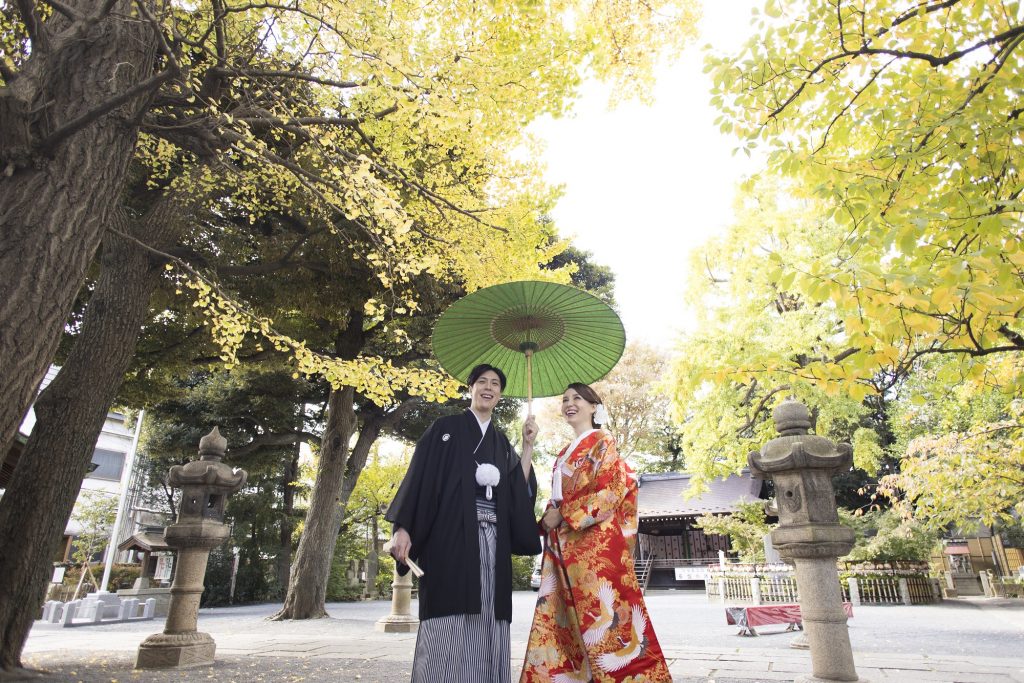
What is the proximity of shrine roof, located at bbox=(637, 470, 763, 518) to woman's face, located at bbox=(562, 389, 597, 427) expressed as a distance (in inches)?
720

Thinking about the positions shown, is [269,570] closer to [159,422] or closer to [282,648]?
[159,422]

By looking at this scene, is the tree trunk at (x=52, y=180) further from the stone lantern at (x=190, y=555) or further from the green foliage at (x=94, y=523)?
the green foliage at (x=94, y=523)

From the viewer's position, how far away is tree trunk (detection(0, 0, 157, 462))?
3109mm

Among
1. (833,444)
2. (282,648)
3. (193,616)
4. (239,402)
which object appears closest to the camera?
(833,444)

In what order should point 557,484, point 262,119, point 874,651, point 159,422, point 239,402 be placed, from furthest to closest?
point 159,422 < point 239,402 < point 874,651 < point 262,119 < point 557,484

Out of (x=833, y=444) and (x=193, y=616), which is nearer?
(x=833, y=444)

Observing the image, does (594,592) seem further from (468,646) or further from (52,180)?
(52,180)

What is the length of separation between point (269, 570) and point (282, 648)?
13.5 m

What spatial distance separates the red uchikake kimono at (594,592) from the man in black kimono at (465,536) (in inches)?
8.5

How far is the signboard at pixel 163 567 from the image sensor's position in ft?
56.2

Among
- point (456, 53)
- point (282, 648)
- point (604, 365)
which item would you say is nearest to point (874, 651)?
point (604, 365)

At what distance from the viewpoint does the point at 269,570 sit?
1831cm

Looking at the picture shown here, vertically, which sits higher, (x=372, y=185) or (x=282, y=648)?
(x=372, y=185)

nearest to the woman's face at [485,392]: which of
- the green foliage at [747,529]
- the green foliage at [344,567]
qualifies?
the green foliage at [747,529]
